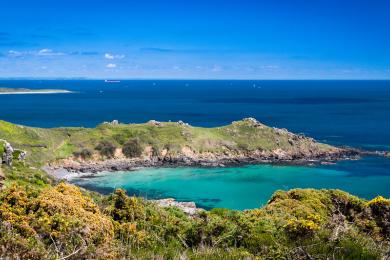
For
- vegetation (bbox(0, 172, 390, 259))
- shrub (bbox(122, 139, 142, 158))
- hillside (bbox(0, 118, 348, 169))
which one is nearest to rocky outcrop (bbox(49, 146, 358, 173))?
hillside (bbox(0, 118, 348, 169))

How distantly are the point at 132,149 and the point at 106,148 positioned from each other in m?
4.90

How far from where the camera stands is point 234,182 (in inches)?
3041

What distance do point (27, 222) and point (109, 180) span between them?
5973 centimetres

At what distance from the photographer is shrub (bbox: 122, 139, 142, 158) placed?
89438 mm

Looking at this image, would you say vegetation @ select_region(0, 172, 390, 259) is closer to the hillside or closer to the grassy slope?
the hillside

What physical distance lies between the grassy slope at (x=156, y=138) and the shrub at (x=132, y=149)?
4.34 ft

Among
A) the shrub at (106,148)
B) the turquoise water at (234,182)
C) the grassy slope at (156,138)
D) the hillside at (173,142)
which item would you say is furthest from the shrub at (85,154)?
the turquoise water at (234,182)

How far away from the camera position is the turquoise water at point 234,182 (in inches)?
2744

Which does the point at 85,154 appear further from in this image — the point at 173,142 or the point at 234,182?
Answer: the point at 234,182

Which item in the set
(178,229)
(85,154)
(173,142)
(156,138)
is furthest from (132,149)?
(178,229)

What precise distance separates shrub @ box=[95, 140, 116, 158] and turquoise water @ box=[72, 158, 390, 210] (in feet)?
27.7

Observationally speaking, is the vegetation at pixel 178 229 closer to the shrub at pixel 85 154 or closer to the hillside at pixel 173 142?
the shrub at pixel 85 154

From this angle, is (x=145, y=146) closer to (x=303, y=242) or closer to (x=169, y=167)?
(x=169, y=167)

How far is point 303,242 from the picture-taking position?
14.3 m
